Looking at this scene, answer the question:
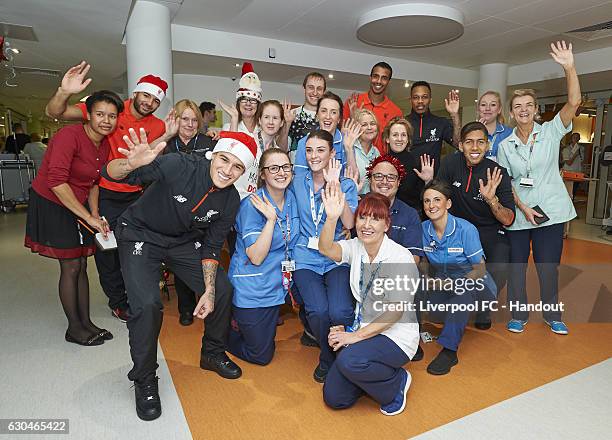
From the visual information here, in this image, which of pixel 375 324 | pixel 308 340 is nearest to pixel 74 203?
pixel 308 340

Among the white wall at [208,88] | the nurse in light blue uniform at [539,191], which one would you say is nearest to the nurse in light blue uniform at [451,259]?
the nurse in light blue uniform at [539,191]

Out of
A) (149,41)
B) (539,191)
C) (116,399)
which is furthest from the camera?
(149,41)

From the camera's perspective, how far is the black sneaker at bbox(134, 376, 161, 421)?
6.75 ft

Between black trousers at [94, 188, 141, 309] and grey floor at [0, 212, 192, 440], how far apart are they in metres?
0.19

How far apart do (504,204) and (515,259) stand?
45 cm

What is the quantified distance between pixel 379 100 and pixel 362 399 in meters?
2.67

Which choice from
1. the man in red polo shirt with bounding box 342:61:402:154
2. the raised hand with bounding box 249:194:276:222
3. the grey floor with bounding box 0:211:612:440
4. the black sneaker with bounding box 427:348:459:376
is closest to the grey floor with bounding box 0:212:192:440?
the grey floor with bounding box 0:211:612:440

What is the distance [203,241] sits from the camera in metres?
2.48

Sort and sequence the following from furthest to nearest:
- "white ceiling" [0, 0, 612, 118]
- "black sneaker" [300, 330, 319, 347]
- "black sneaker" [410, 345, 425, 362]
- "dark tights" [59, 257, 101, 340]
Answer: "white ceiling" [0, 0, 612, 118] → "black sneaker" [300, 330, 319, 347] → "dark tights" [59, 257, 101, 340] → "black sneaker" [410, 345, 425, 362]

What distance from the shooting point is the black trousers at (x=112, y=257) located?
305cm

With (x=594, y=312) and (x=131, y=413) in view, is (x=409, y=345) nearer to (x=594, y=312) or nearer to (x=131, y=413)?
(x=131, y=413)

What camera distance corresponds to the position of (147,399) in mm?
2096
